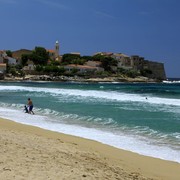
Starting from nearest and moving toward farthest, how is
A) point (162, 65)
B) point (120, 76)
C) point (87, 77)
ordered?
point (87, 77) → point (120, 76) → point (162, 65)

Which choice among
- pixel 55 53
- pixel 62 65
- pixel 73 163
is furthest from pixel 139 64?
pixel 73 163

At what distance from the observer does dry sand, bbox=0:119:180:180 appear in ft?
20.9

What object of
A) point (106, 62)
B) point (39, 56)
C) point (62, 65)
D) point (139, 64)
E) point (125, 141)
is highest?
point (39, 56)

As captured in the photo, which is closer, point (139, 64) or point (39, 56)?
point (39, 56)

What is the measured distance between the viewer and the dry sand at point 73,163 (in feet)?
20.9

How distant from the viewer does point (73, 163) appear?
24.4ft

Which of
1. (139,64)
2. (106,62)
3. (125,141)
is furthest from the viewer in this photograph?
(139,64)

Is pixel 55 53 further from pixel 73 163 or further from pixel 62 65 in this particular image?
pixel 73 163

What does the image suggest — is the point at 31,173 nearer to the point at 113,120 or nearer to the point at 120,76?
the point at 113,120

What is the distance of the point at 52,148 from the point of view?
9117 mm

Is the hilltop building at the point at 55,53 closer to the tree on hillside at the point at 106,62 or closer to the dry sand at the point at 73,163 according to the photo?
the tree on hillside at the point at 106,62

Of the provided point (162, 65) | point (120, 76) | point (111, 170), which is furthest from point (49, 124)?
point (162, 65)

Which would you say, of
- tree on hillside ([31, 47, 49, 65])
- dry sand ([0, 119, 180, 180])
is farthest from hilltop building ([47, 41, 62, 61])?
dry sand ([0, 119, 180, 180])

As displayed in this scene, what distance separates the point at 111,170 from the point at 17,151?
89.1 inches
